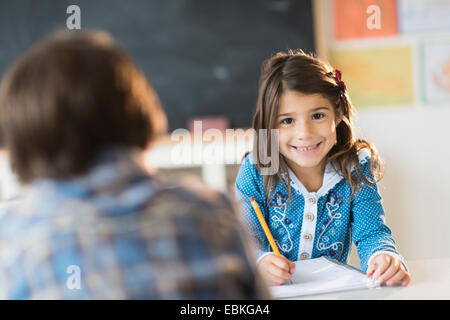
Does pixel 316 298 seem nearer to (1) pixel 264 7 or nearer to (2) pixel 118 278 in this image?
(2) pixel 118 278

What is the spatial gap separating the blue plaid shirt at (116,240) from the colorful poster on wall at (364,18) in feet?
6.98

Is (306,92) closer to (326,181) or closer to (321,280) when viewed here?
(326,181)

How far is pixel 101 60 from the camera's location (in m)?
0.48

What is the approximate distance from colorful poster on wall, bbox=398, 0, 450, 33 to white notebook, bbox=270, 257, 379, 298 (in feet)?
5.81

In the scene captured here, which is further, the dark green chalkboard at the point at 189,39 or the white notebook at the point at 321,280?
the dark green chalkboard at the point at 189,39

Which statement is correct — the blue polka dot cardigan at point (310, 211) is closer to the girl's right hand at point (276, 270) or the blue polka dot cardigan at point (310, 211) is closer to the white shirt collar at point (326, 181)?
the white shirt collar at point (326, 181)

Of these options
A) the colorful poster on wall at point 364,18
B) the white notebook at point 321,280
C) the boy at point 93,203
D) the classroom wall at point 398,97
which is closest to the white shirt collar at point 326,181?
the white notebook at point 321,280

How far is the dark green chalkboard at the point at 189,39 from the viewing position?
249 centimetres

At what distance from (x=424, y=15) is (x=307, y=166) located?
4.89 feet

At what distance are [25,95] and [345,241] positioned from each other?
99cm
